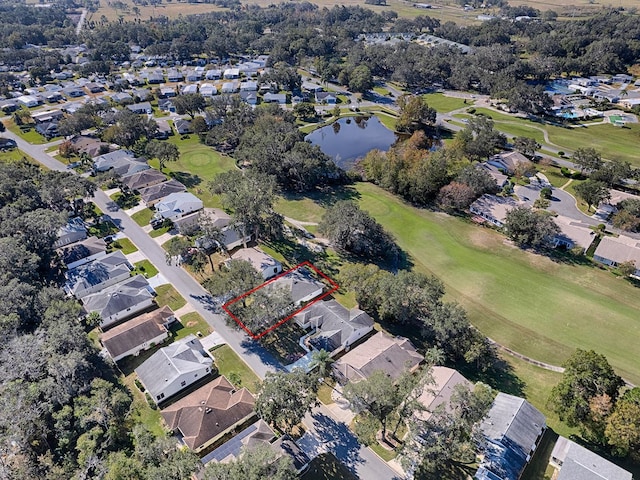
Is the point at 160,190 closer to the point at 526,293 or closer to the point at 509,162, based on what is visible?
the point at 526,293

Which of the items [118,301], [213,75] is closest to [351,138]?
[213,75]

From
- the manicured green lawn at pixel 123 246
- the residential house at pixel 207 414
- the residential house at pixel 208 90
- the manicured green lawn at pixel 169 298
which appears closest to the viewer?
the residential house at pixel 207 414

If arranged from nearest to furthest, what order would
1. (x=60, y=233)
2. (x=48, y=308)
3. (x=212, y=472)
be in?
(x=212, y=472)
(x=48, y=308)
(x=60, y=233)

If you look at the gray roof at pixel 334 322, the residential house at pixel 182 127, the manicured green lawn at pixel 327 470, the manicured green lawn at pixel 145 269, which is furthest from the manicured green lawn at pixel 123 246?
the residential house at pixel 182 127

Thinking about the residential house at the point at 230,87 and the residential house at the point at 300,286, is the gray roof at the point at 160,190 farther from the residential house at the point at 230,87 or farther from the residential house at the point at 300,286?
the residential house at the point at 230,87

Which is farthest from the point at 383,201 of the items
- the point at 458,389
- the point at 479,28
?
the point at 479,28

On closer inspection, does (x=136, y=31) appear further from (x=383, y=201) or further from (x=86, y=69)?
(x=383, y=201)
